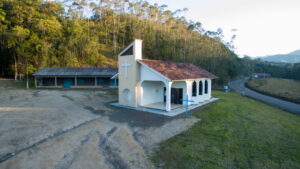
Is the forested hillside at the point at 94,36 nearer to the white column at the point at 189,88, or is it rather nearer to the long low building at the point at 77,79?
the long low building at the point at 77,79

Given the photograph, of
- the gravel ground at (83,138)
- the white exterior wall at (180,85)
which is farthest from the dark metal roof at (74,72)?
the gravel ground at (83,138)

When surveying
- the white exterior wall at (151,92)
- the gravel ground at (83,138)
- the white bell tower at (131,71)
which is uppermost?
the white bell tower at (131,71)

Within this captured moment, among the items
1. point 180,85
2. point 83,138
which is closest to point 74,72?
point 180,85

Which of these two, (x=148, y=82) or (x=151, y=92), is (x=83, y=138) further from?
(x=151, y=92)

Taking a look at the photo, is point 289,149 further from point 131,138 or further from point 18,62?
point 18,62

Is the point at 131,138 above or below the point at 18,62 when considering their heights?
below

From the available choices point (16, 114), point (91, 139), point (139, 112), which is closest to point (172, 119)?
point (139, 112)
